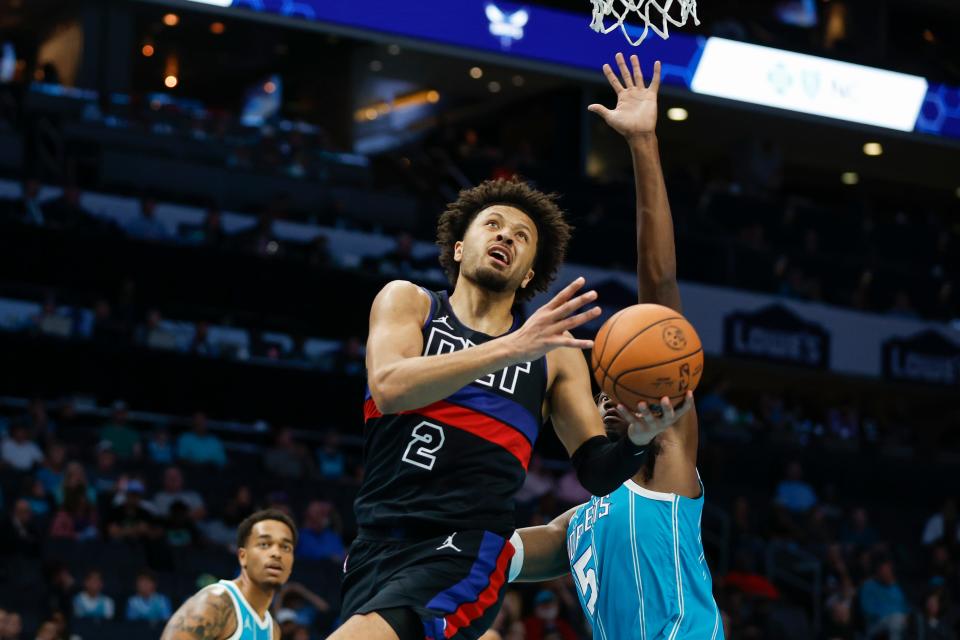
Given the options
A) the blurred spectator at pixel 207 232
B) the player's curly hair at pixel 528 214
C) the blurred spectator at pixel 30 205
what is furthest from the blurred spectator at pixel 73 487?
the player's curly hair at pixel 528 214

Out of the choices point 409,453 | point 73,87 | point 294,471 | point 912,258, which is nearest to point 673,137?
point 912,258

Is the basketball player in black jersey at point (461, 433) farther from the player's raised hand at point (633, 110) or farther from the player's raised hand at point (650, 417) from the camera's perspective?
the player's raised hand at point (633, 110)

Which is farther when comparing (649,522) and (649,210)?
(649,522)

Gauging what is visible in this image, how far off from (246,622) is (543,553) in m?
2.04

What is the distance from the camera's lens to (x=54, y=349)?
1631cm

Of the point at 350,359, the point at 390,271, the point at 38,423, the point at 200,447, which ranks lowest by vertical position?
the point at 200,447

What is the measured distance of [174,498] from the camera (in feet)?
45.6

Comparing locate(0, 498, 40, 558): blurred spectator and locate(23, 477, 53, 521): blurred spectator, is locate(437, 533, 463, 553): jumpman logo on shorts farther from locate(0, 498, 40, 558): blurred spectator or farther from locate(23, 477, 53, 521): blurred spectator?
locate(23, 477, 53, 521): blurred spectator

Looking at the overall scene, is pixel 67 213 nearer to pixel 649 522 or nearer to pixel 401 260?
pixel 401 260

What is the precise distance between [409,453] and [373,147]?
2258cm

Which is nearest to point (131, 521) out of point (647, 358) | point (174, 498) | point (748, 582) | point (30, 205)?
point (174, 498)

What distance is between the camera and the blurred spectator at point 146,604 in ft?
38.7

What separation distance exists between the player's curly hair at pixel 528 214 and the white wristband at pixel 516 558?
0.93 meters

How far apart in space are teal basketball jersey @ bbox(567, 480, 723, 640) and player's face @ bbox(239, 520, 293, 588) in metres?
2.17
